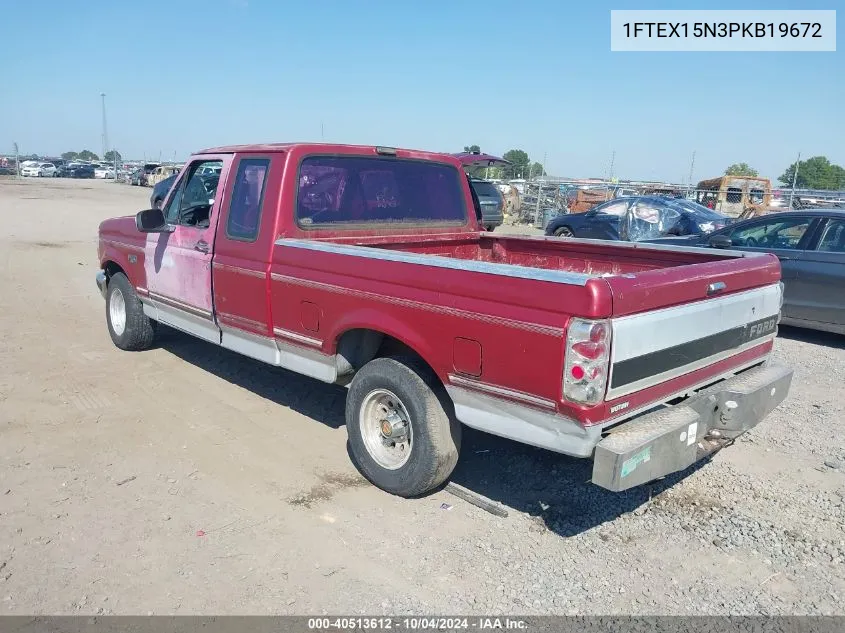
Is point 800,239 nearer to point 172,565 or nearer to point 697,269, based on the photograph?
point 697,269

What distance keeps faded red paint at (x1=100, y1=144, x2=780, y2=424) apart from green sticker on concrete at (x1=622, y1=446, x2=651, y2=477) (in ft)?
0.75

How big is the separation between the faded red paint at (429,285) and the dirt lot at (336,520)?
0.83m

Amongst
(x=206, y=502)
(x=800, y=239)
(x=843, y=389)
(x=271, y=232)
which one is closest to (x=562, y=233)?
(x=800, y=239)

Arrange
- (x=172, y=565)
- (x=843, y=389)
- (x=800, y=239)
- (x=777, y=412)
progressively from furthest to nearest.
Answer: (x=800, y=239), (x=843, y=389), (x=777, y=412), (x=172, y=565)

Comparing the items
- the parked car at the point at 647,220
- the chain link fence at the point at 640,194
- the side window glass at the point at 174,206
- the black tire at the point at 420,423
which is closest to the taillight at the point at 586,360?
the black tire at the point at 420,423

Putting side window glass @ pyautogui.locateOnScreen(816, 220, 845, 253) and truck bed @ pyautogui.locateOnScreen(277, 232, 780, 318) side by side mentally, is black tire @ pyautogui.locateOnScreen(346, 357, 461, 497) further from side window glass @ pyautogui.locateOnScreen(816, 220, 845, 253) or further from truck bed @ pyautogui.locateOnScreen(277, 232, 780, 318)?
side window glass @ pyautogui.locateOnScreen(816, 220, 845, 253)

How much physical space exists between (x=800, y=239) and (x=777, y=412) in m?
3.17

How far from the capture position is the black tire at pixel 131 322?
642 cm

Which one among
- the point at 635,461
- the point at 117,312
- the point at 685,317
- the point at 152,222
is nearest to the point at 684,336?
the point at 685,317

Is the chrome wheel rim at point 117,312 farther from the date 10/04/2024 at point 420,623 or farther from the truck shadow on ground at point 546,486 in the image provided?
the date 10/04/2024 at point 420,623

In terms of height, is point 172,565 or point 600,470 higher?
point 600,470

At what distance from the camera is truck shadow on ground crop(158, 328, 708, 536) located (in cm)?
386

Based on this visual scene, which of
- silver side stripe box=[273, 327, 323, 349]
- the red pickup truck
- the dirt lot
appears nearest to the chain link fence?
the red pickup truck

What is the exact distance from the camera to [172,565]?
3.26 meters
